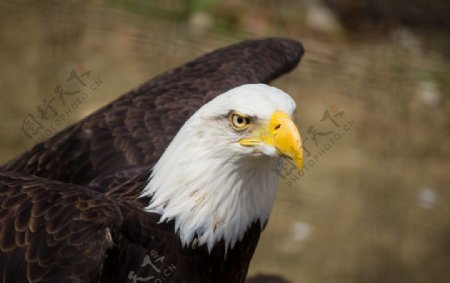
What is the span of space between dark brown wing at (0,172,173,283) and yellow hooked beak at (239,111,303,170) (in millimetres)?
614

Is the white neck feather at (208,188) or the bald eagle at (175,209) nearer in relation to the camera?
the bald eagle at (175,209)

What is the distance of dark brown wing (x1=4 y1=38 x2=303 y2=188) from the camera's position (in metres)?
4.55

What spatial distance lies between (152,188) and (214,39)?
4161 millimetres

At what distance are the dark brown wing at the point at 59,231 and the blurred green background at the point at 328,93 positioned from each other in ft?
8.55

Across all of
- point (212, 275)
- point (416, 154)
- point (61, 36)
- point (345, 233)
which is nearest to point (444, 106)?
point (416, 154)

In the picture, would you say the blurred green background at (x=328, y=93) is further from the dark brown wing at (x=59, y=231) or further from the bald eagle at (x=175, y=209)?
the dark brown wing at (x=59, y=231)

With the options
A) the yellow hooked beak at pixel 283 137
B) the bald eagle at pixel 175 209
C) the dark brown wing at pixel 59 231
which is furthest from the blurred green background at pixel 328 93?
the yellow hooked beak at pixel 283 137

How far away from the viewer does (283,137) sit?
3.36m

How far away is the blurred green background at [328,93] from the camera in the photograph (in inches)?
252

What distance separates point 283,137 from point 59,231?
0.90 metres

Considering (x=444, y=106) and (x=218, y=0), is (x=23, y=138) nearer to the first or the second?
(x=218, y=0)

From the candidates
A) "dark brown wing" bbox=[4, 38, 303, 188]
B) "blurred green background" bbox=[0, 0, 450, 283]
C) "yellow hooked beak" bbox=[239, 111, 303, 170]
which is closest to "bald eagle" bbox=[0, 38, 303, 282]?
"yellow hooked beak" bbox=[239, 111, 303, 170]

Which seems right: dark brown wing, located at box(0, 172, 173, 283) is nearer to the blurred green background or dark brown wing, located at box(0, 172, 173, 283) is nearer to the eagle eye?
the eagle eye

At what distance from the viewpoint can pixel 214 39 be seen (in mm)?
7805
